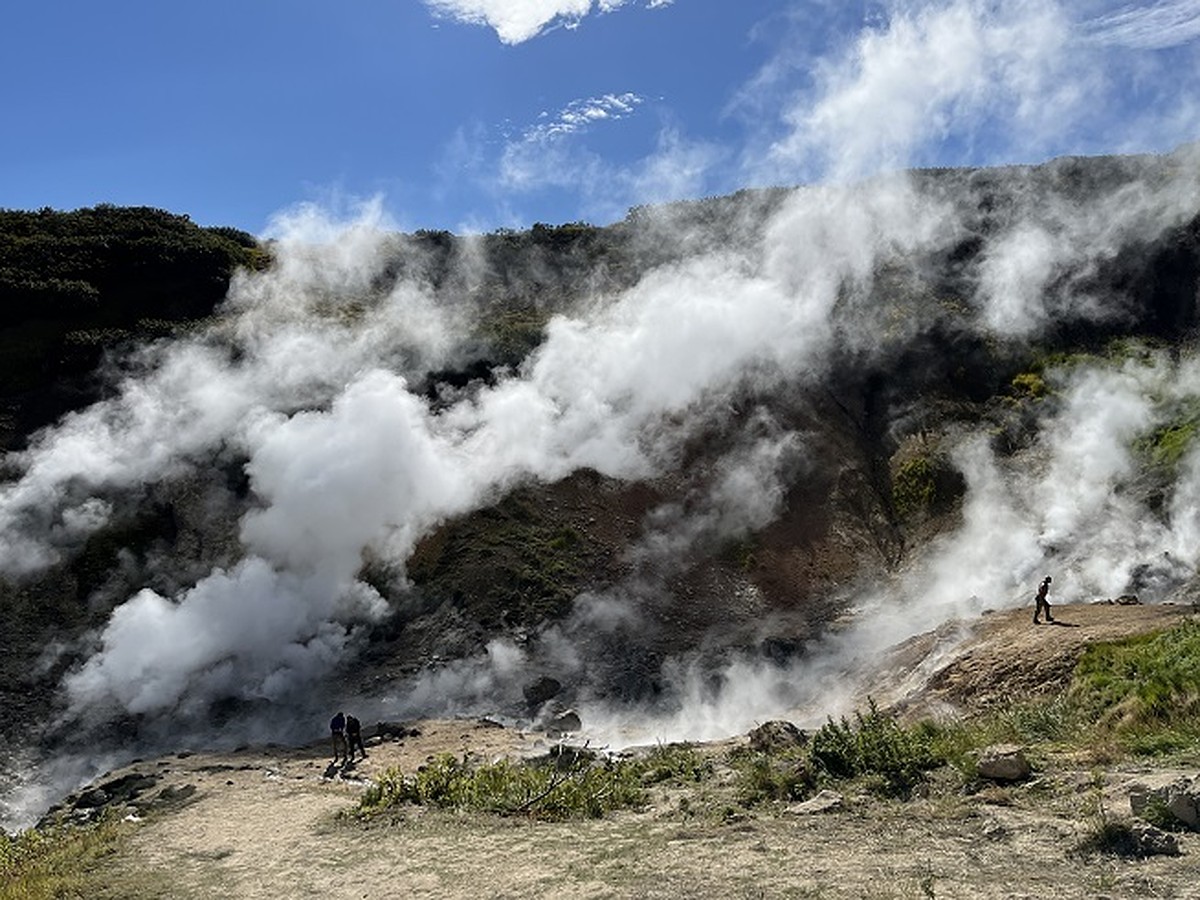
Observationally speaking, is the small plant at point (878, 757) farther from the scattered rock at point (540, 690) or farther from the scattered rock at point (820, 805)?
the scattered rock at point (540, 690)

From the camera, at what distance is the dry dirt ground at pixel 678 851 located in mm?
7004

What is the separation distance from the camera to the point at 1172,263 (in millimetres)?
37156

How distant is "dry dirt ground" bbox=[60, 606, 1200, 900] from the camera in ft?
23.0

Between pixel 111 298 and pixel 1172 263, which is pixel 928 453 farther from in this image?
pixel 111 298

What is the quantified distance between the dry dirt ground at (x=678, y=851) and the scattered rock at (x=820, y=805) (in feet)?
0.21

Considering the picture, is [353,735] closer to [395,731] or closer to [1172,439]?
[395,731]

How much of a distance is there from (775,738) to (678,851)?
5.59 metres

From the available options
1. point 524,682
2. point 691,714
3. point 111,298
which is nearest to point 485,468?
point 524,682

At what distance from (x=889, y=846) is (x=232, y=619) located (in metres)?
17.9

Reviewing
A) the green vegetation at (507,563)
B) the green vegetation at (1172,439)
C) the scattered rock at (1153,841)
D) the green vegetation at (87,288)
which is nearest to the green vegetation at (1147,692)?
the scattered rock at (1153,841)

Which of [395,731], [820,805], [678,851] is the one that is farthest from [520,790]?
[395,731]

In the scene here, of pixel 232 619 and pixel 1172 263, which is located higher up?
pixel 1172 263

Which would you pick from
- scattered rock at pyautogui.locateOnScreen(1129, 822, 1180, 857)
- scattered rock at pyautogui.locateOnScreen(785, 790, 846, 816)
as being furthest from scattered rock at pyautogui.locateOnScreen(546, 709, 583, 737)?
scattered rock at pyautogui.locateOnScreen(1129, 822, 1180, 857)

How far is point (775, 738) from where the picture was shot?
13.9 meters
